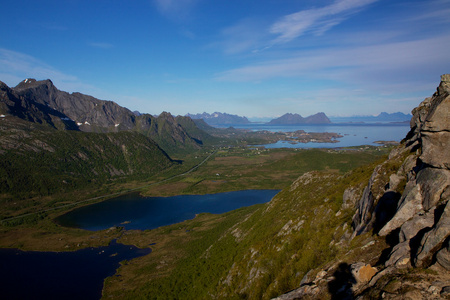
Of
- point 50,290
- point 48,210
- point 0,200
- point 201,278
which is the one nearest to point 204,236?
point 201,278

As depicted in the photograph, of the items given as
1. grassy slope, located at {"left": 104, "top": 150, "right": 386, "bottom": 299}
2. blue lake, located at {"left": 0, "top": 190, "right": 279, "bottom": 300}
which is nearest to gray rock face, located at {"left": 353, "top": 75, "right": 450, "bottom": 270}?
grassy slope, located at {"left": 104, "top": 150, "right": 386, "bottom": 299}

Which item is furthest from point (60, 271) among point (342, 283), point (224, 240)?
point (342, 283)

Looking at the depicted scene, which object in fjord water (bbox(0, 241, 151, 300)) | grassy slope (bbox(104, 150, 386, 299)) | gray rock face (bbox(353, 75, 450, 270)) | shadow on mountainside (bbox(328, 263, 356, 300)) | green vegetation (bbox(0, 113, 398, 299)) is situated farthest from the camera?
fjord water (bbox(0, 241, 151, 300))

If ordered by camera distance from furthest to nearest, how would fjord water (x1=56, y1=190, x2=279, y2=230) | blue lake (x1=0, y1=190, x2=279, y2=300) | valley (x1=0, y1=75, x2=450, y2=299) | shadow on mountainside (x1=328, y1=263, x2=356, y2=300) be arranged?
fjord water (x1=56, y1=190, x2=279, y2=230), blue lake (x1=0, y1=190, x2=279, y2=300), shadow on mountainside (x1=328, y1=263, x2=356, y2=300), valley (x1=0, y1=75, x2=450, y2=299)

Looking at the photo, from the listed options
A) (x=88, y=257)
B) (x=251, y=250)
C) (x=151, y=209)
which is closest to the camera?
(x=251, y=250)

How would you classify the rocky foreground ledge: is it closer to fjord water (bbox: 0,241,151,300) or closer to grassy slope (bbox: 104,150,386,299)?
grassy slope (bbox: 104,150,386,299)

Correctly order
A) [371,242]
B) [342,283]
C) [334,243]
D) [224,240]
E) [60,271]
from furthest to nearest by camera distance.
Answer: [60,271], [224,240], [334,243], [371,242], [342,283]

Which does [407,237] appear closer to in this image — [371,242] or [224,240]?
[371,242]
